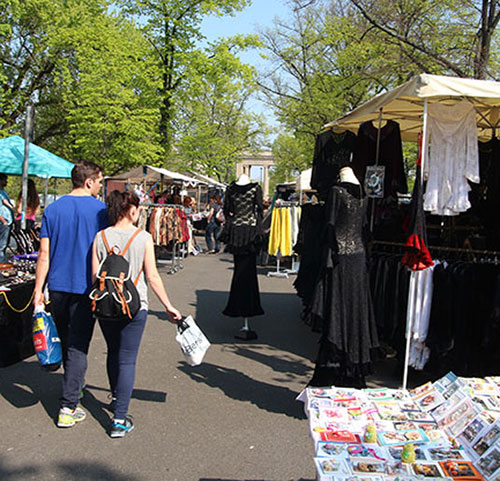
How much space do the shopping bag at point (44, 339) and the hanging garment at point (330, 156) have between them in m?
3.49

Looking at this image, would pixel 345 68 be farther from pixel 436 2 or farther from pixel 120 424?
pixel 120 424

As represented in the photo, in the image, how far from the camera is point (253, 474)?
3.28m

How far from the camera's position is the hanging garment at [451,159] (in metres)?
4.68

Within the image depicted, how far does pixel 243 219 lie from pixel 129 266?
313 centimetres

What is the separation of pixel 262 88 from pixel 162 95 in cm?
495

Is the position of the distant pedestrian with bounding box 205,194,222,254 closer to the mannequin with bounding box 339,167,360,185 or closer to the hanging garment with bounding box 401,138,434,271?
the mannequin with bounding box 339,167,360,185

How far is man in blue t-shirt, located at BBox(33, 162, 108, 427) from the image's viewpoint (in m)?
3.85

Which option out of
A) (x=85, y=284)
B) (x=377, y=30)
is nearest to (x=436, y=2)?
(x=377, y=30)

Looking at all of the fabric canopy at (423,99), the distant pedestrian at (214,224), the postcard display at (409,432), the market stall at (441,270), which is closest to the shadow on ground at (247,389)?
the market stall at (441,270)

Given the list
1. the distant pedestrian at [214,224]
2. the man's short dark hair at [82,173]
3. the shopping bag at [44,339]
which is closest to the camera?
the shopping bag at [44,339]

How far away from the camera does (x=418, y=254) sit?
169 inches

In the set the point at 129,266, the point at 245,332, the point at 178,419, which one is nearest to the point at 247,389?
the point at 178,419

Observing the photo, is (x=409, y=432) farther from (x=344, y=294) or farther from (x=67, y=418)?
(x=67, y=418)

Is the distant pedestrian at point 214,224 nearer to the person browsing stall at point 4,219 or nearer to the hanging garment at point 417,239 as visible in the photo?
the person browsing stall at point 4,219
